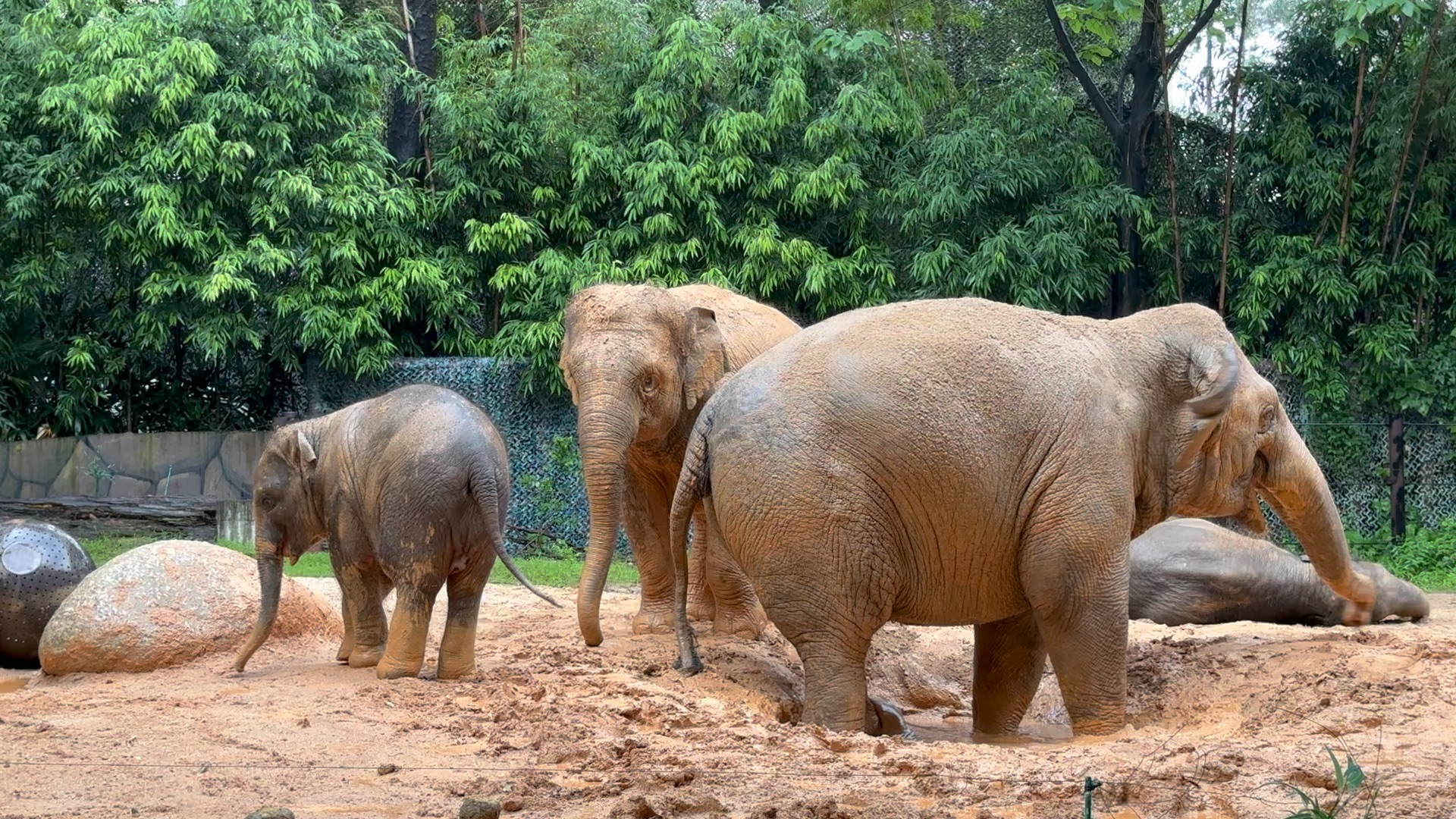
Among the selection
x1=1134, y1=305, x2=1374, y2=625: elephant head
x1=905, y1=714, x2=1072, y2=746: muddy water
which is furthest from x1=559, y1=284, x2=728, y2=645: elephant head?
x1=1134, y1=305, x2=1374, y2=625: elephant head

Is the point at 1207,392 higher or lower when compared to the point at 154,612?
higher

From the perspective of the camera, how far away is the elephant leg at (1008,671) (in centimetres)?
797

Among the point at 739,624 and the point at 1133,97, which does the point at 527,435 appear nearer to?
the point at 1133,97

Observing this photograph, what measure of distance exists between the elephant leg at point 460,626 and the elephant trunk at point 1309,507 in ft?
13.2

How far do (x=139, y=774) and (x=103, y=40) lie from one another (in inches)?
553

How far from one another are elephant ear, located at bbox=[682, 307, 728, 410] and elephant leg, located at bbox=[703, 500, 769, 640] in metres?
0.73

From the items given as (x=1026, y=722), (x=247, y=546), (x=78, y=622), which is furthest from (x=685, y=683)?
(x=247, y=546)

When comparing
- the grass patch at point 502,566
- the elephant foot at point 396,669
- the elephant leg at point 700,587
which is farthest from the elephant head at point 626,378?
the grass patch at point 502,566

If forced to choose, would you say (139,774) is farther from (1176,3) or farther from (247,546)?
(1176,3)

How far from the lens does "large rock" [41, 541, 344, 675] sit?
8492mm

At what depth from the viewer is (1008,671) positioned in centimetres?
801

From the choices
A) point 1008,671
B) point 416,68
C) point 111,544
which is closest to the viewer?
point 1008,671

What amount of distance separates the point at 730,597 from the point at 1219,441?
3.11 metres

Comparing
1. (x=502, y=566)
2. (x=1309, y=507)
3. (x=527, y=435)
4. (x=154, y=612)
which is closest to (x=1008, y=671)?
(x=1309, y=507)
